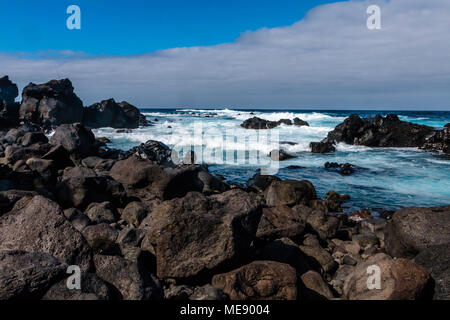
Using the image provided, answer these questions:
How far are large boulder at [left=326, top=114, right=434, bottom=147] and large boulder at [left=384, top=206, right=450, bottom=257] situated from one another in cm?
2127

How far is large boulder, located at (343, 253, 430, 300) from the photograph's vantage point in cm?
410

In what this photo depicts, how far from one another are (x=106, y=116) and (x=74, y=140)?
29828 mm

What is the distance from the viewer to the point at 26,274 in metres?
3.08

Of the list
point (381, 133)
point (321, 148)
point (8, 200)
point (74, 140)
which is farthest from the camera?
point (381, 133)

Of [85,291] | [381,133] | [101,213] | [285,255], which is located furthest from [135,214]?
[381,133]

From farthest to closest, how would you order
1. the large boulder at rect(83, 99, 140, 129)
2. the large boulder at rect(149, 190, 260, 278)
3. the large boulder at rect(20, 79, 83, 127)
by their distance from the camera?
1. the large boulder at rect(83, 99, 140, 129)
2. the large boulder at rect(20, 79, 83, 127)
3. the large boulder at rect(149, 190, 260, 278)

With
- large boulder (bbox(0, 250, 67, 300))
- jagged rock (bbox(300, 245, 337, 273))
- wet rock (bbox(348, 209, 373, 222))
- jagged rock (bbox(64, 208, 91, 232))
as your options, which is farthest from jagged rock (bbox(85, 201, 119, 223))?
wet rock (bbox(348, 209, 373, 222))

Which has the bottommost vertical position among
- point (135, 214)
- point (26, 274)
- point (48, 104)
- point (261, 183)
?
point (261, 183)

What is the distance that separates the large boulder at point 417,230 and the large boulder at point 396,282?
1784 mm

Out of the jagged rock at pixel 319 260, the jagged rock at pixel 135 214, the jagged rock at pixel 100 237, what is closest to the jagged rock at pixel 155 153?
the jagged rock at pixel 135 214

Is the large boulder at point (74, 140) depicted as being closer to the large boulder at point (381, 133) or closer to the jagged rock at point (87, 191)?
the jagged rock at point (87, 191)

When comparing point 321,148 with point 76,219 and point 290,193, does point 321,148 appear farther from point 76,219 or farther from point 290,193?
point 76,219

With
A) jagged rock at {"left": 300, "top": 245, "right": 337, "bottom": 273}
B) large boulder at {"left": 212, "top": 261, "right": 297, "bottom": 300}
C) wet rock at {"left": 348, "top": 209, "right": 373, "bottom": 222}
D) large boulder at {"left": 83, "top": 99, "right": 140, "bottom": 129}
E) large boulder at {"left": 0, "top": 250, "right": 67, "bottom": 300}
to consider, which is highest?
A: large boulder at {"left": 83, "top": 99, "right": 140, "bottom": 129}

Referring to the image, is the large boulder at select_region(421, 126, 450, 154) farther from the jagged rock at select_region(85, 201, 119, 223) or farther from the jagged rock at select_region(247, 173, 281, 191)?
the jagged rock at select_region(85, 201, 119, 223)
